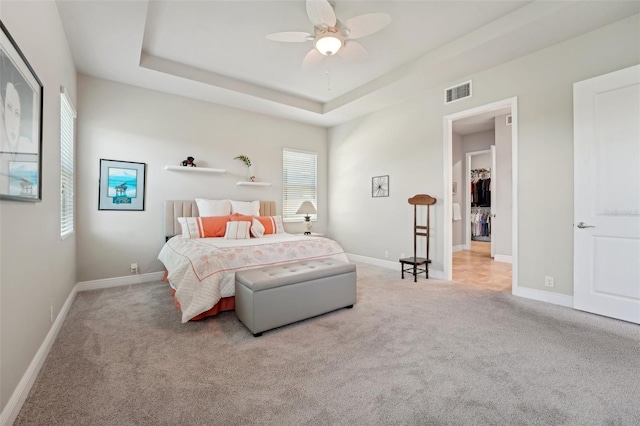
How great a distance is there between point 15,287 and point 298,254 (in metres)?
2.35

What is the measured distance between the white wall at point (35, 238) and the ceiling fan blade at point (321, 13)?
6.34 feet

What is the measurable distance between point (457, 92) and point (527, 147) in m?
1.30

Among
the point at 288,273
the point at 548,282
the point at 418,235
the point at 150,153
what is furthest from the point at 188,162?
the point at 548,282

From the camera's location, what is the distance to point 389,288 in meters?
3.91

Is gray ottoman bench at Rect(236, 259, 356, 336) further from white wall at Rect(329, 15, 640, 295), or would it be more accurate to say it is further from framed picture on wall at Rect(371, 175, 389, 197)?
framed picture on wall at Rect(371, 175, 389, 197)

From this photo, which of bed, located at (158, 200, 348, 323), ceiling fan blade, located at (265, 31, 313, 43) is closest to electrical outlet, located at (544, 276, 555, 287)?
bed, located at (158, 200, 348, 323)

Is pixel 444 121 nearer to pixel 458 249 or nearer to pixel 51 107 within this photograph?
pixel 458 249

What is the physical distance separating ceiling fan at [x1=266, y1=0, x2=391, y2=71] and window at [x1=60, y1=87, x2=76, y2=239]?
234 centimetres

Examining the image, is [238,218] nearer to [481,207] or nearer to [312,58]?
[312,58]

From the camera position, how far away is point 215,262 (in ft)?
9.39

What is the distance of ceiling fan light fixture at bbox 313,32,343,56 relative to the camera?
278 cm

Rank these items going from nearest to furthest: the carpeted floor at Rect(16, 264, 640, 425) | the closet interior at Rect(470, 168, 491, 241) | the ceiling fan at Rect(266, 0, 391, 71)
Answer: the carpeted floor at Rect(16, 264, 640, 425)
the ceiling fan at Rect(266, 0, 391, 71)
the closet interior at Rect(470, 168, 491, 241)

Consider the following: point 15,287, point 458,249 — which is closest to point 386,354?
point 15,287

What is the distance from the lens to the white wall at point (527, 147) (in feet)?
10.1
